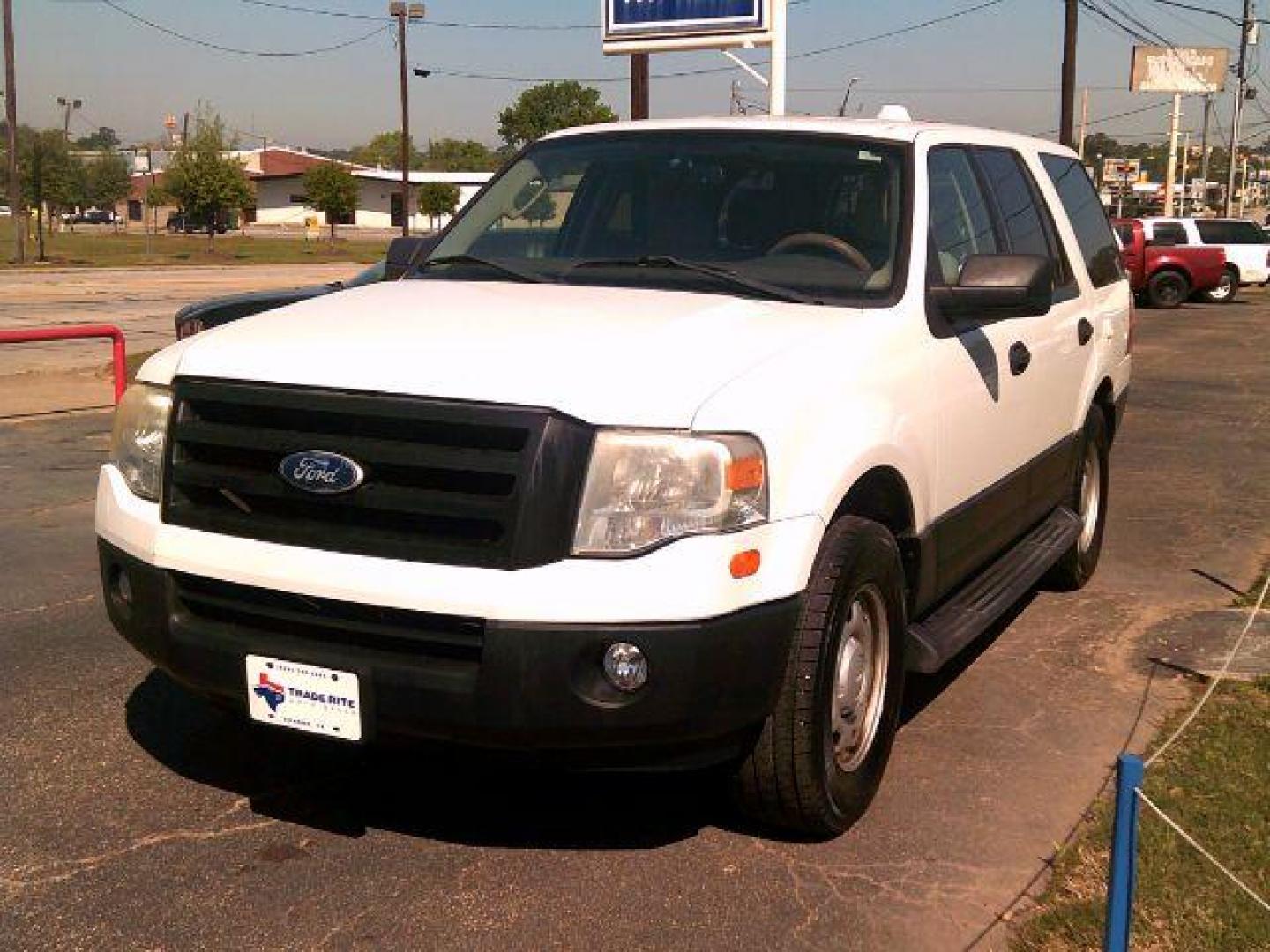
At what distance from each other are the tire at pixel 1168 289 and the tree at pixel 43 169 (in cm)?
3697

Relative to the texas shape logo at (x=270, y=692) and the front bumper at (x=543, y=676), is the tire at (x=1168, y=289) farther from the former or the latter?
the texas shape logo at (x=270, y=692)

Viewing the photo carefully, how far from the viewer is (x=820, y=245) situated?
14.1 ft

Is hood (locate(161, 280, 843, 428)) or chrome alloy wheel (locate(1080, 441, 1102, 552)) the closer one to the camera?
hood (locate(161, 280, 843, 428))

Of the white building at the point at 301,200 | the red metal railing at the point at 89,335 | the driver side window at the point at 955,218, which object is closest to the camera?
the driver side window at the point at 955,218

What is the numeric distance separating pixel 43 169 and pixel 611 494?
189 ft

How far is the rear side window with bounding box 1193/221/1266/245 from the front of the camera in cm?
2920

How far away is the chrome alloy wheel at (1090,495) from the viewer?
626cm

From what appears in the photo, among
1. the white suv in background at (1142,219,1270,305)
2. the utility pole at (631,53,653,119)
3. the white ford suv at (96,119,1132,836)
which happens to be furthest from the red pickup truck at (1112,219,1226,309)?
the white ford suv at (96,119,1132,836)

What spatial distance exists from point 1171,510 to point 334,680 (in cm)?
656

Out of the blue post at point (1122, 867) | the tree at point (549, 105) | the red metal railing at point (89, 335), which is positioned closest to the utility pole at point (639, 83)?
the red metal railing at point (89, 335)

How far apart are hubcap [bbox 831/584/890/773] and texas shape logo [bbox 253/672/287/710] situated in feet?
4.65

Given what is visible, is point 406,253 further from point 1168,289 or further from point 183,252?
point 183,252

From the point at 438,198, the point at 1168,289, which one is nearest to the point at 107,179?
the point at 438,198

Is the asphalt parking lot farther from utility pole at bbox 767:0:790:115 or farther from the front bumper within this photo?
utility pole at bbox 767:0:790:115
